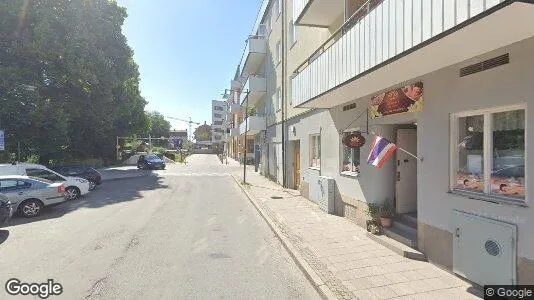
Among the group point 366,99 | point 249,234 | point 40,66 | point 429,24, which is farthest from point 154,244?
point 40,66

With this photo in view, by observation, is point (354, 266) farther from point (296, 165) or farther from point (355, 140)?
point (296, 165)

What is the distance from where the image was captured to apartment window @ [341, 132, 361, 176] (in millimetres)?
10446

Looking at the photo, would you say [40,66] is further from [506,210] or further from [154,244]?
[506,210]

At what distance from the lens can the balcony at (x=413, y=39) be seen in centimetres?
404

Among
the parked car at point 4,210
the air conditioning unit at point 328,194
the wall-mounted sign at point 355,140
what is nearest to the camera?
Result: the wall-mounted sign at point 355,140

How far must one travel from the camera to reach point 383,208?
8.65 meters

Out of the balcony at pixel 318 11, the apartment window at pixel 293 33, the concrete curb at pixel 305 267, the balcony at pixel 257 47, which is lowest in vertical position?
the concrete curb at pixel 305 267

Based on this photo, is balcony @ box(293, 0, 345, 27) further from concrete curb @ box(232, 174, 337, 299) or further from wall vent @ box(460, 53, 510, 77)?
concrete curb @ box(232, 174, 337, 299)

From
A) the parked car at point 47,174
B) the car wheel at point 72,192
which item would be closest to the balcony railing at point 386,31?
the parked car at point 47,174

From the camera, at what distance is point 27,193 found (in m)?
12.0

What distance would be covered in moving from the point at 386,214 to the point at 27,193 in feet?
37.2

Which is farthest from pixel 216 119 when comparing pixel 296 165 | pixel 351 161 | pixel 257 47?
pixel 351 161

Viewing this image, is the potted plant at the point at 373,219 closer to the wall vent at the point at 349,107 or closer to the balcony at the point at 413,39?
the balcony at the point at 413,39

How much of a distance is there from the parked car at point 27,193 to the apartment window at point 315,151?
953cm
